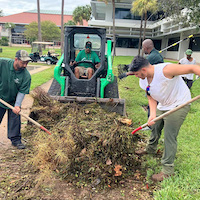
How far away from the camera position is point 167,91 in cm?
286

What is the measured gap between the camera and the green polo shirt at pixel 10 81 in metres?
3.74

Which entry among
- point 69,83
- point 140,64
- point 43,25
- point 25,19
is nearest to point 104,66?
point 69,83

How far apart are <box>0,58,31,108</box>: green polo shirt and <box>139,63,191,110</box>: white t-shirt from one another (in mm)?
2116

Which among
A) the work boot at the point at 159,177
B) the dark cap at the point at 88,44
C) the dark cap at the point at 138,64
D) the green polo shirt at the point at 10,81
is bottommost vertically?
the work boot at the point at 159,177

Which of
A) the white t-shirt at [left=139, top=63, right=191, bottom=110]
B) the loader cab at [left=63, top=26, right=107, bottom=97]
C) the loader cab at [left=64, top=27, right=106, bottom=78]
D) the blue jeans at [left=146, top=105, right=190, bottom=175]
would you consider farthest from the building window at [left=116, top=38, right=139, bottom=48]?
the blue jeans at [left=146, top=105, right=190, bottom=175]

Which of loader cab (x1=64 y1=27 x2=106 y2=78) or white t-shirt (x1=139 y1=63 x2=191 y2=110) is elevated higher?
loader cab (x1=64 y1=27 x2=106 y2=78)

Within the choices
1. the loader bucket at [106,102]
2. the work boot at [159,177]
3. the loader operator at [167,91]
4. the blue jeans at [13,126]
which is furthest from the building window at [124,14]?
the work boot at [159,177]

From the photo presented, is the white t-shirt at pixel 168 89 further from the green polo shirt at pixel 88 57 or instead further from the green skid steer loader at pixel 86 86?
the green polo shirt at pixel 88 57

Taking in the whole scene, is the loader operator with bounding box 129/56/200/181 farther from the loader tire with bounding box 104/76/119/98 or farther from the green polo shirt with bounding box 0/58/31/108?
the loader tire with bounding box 104/76/119/98

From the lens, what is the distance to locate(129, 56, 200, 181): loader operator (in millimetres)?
2713

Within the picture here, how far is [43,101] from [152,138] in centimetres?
244

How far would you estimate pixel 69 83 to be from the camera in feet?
18.8

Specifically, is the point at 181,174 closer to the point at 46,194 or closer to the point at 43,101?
the point at 46,194

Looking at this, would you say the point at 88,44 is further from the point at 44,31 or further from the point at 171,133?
the point at 44,31
